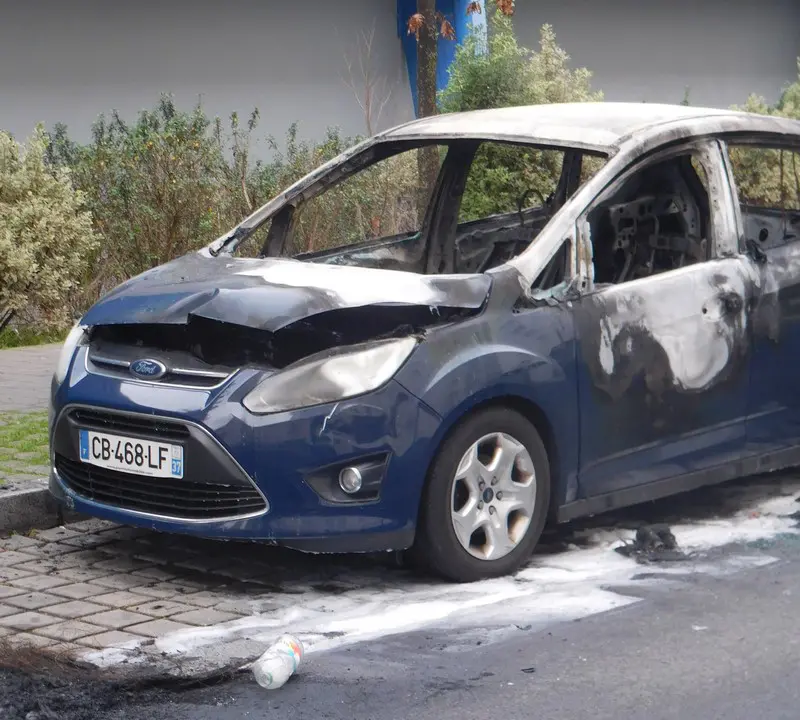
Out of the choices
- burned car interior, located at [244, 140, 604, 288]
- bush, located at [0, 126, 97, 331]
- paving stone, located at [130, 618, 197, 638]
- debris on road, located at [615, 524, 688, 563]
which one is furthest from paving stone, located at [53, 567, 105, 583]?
bush, located at [0, 126, 97, 331]

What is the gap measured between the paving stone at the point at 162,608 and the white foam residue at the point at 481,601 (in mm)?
248

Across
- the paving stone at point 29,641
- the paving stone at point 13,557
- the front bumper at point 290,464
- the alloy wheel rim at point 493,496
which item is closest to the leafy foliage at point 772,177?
the alloy wheel rim at point 493,496

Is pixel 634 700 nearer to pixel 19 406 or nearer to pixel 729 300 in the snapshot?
pixel 729 300

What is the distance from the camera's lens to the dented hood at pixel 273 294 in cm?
542

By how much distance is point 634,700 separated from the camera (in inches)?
169

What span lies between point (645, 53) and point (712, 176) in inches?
632

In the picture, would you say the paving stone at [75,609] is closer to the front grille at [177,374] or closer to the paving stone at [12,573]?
the paving stone at [12,573]

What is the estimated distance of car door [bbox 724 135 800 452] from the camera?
6520 mm

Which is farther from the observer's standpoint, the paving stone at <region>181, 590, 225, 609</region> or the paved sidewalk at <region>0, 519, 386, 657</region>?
the paving stone at <region>181, 590, 225, 609</region>

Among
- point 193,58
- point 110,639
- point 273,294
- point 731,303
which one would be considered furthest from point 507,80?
point 110,639

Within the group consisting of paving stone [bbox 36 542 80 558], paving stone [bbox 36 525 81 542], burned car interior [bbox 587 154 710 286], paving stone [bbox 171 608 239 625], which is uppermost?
burned car interior [bbox 587 154 710 286]

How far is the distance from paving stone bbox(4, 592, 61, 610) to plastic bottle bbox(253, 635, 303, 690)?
1084mm

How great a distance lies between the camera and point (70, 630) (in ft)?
16.3

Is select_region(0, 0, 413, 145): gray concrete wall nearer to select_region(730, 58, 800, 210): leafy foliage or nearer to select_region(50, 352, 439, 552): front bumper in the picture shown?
select_region(730, 58, 800, 210): leafy foliage
